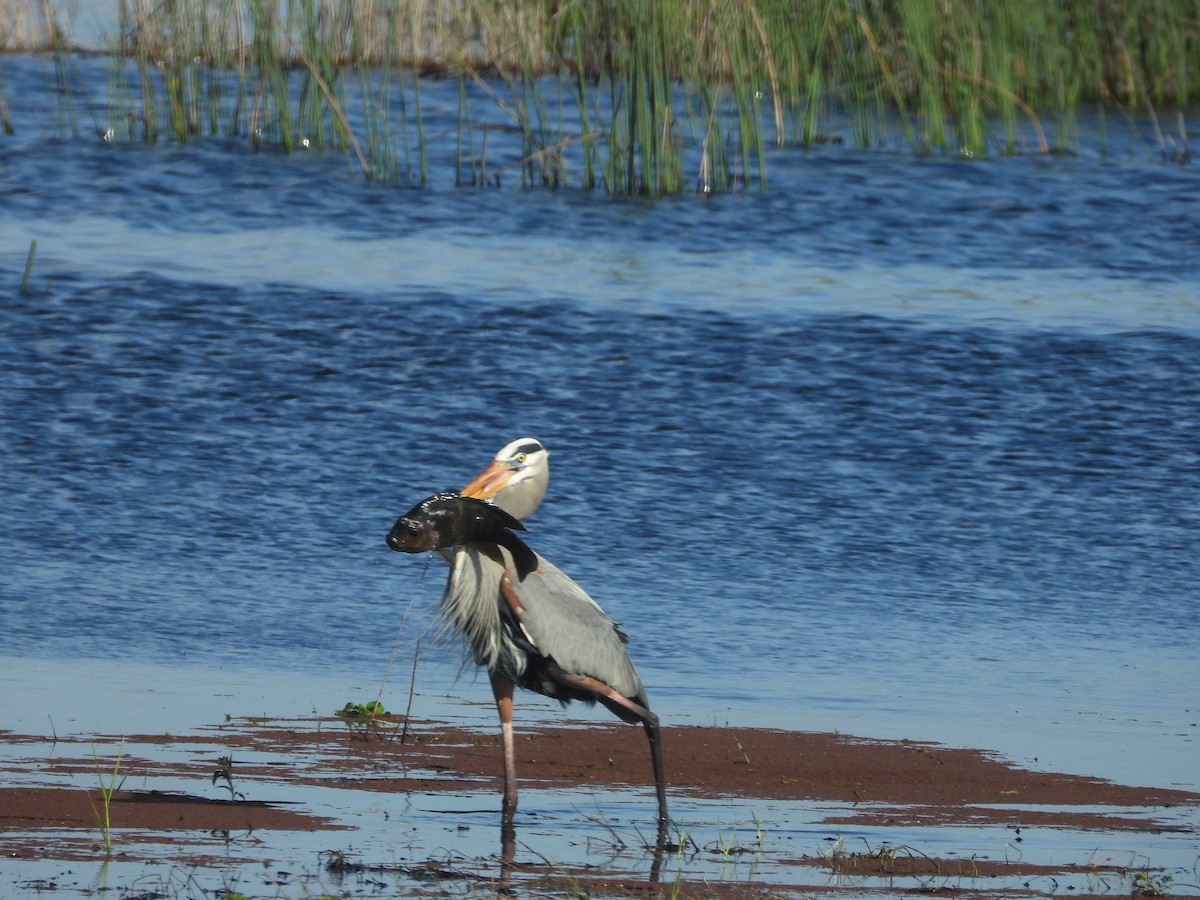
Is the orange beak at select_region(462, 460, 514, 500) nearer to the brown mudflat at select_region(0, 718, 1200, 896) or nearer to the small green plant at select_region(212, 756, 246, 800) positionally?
the brown mudflat at select_region(0, 718, 1200, 896)

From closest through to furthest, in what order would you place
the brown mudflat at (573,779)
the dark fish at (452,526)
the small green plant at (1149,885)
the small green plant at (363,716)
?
the small green plant at (1149,885) → the brown mudflat at (573,779) → the dark fish at (452,526) → the small green plant at (363,716)

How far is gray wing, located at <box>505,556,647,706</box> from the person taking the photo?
16.0ft

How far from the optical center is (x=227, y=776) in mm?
4512

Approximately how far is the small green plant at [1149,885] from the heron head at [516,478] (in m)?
1.85

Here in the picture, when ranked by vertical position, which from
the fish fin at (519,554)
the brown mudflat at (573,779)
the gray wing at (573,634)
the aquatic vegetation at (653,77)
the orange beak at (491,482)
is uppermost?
the aquatic vegetation at (653,77)

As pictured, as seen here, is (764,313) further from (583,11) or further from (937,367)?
(583,11)

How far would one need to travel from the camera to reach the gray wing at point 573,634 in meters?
4.87

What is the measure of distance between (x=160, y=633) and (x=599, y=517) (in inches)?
83.3

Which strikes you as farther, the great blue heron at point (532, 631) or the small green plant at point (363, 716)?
the small green plant at point (363, 716)

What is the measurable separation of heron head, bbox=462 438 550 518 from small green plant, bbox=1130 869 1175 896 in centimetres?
185

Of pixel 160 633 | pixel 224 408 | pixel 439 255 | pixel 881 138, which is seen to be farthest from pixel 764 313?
pixel 160 633

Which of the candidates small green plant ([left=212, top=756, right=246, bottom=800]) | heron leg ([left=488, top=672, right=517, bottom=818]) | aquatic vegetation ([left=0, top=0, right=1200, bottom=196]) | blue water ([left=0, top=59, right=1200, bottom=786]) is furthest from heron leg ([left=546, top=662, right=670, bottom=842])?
aquatic vegetation ([left=0, top=0, right=1200, bottom=196])

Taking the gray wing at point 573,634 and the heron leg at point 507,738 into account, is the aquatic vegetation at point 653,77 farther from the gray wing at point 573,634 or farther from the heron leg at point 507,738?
the heron leg at point 507,738

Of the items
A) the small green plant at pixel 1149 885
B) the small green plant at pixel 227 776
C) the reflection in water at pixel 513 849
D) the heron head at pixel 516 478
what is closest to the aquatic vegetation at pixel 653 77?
the heron head at pixel 516 478
